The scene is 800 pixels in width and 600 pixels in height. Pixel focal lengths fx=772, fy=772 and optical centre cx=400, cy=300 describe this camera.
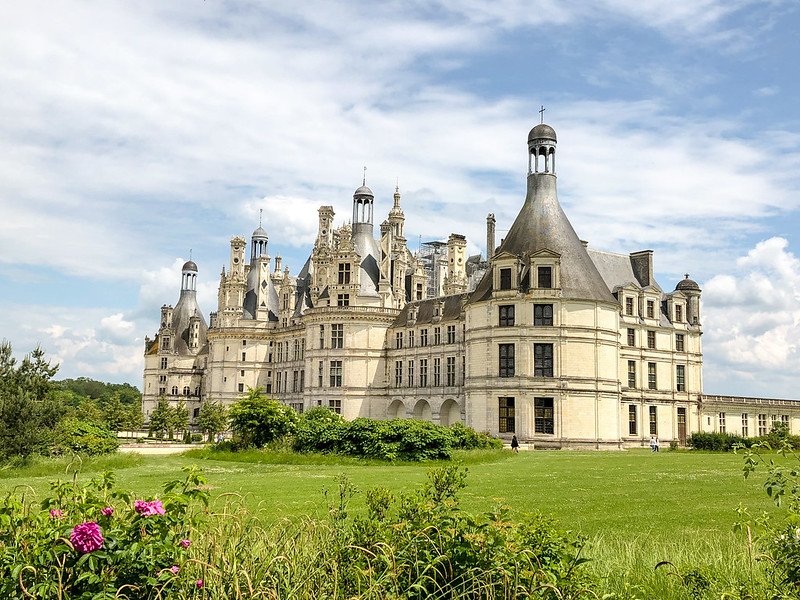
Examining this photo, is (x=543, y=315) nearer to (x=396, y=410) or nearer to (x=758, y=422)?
(x=396, y=410)

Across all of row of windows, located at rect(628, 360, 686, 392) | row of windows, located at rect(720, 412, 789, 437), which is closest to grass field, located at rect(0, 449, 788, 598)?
row of windows, located at rect(628, 360, 686, 392)

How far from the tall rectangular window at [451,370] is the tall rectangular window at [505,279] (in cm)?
1010

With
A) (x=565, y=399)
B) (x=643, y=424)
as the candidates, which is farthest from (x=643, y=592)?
(x=643, y=424)

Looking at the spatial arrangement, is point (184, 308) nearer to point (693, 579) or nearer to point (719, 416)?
point (719, 416)

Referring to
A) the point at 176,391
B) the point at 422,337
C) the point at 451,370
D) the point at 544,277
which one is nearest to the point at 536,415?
the point at 544,277

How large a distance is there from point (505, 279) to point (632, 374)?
13.2 metres

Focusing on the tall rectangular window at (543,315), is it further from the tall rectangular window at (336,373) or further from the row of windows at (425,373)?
the tall rectangular window at (336,373)

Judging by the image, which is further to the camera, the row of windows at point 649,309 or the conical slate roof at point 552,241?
the row of windows at point 649,309

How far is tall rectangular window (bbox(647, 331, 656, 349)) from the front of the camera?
190 ft

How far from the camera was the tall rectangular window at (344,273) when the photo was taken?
66.9 m

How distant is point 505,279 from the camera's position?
169 ft

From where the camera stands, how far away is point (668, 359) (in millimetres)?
Result: 58750

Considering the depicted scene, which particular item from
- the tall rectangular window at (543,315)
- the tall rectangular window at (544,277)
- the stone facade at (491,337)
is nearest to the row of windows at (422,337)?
the stone facade at (491,337)

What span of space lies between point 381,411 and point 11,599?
A: 6007cm
